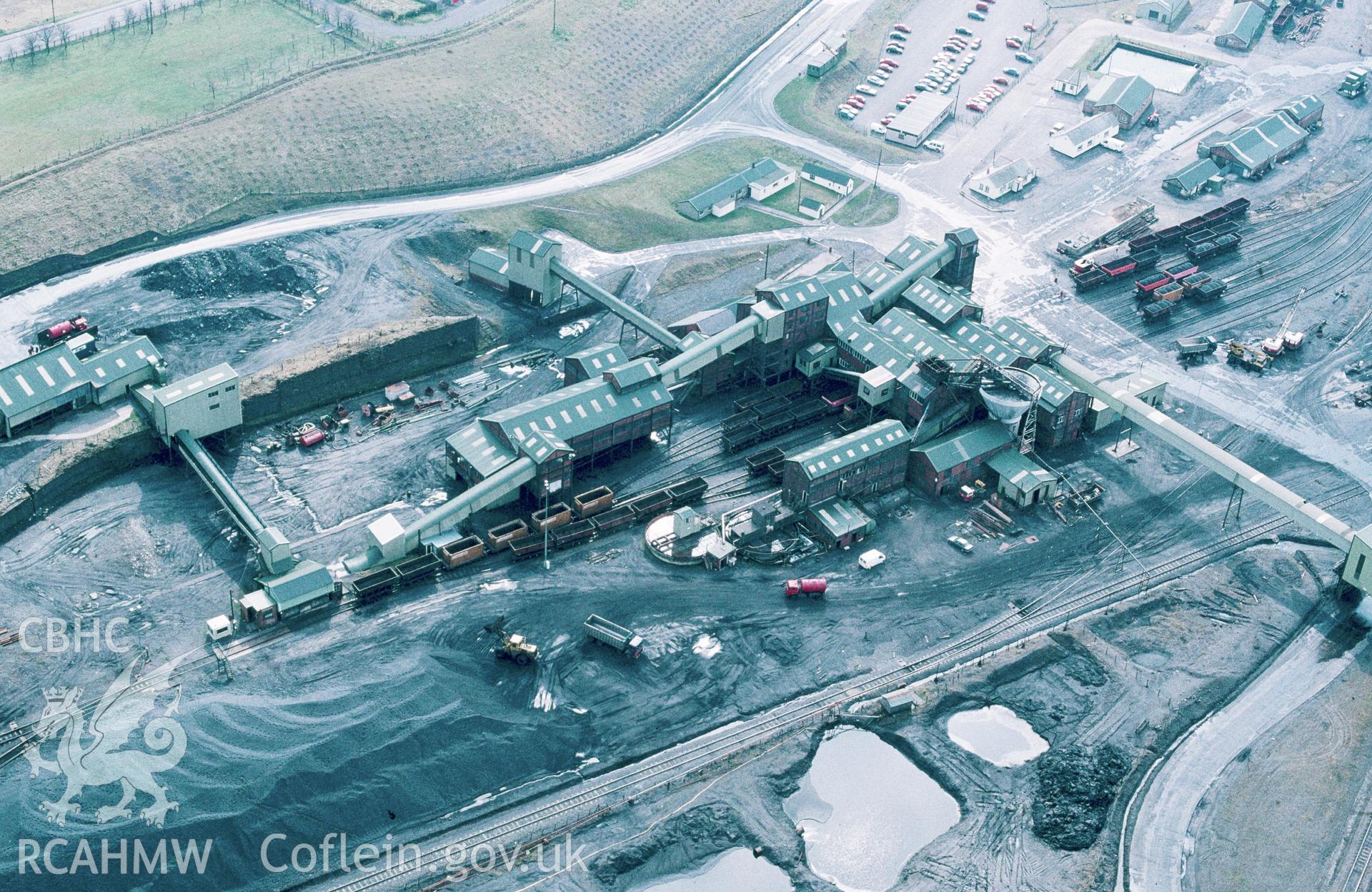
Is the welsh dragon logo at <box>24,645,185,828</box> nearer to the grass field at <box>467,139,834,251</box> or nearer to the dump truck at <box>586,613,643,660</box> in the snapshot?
the dump truck at <box>586,613,643,660</box>

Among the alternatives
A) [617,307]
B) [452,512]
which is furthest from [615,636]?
[617,307]

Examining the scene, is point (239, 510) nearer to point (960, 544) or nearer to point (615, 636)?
point (615, 636)

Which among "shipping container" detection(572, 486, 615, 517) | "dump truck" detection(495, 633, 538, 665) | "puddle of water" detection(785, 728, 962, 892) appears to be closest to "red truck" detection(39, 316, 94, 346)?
"shipping container" detection(572, 486, 615, 517)

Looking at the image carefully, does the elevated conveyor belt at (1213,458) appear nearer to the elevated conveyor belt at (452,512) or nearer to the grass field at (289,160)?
the elevated conveyor belt at (452,512)

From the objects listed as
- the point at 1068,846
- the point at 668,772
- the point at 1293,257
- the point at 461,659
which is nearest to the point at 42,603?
the point at 461,659

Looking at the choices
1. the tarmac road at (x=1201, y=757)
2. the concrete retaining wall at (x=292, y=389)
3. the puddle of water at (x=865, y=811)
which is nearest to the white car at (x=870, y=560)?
the puddle of water at (x=865, y=811)
